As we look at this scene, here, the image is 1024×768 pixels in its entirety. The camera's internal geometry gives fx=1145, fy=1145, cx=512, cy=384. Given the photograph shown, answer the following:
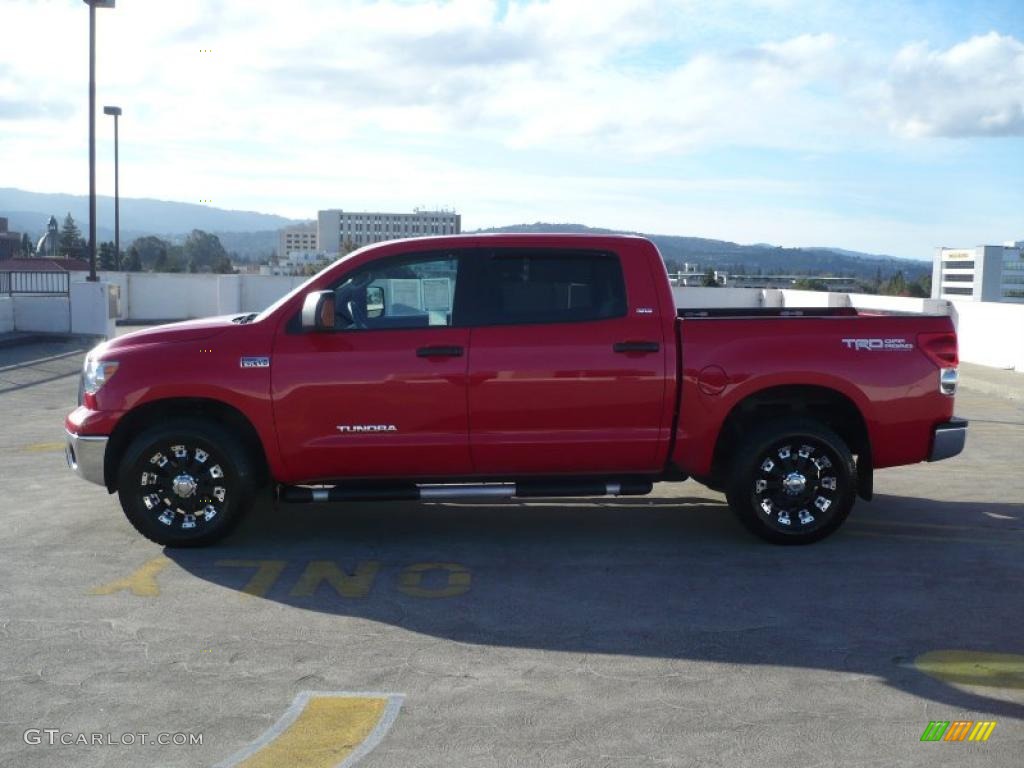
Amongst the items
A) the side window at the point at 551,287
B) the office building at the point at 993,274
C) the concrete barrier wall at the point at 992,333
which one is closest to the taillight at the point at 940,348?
the side window at the point at 551,287

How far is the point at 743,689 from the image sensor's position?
5.16m

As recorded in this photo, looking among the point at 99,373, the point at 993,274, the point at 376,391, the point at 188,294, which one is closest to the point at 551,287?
the point at 376,391

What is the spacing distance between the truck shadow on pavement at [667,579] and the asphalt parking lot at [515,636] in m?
0.02

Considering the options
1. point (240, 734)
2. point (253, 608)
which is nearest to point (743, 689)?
point (240, 734)

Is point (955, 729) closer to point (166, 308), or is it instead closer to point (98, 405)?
point (98, 405)

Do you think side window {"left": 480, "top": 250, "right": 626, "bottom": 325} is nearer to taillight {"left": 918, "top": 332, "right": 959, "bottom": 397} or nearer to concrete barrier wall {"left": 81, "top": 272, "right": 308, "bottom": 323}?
taillight {"left": 918, "top": 332, "right": 959, "bottom": 397}

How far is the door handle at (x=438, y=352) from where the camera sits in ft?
24.1

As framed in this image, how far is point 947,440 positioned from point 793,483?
112cm

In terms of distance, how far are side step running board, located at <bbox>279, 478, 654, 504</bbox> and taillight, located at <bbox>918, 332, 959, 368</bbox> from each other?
2082 millimetres

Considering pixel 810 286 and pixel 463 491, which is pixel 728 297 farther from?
pixel 463 491

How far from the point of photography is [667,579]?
6918 mm

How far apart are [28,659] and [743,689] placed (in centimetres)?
337

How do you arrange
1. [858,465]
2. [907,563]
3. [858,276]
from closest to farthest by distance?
1. [907,563]
2. [858,465]
3. [858,276]

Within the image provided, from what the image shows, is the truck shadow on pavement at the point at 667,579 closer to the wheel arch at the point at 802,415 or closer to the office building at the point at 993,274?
the wheel arch at the point at 802,415
